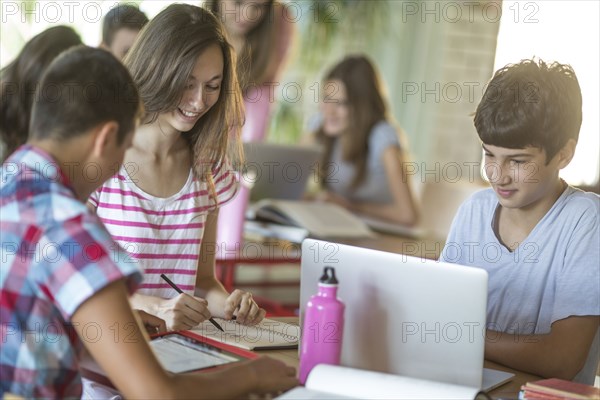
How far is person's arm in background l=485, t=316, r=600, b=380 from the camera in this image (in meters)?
1.57

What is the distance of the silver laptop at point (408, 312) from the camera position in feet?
4.38

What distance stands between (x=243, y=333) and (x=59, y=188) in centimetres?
61

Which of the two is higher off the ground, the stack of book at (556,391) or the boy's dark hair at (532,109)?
the boy's dark hair at (532,109)

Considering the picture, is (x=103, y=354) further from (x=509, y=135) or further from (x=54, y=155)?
(x=509, y=135)

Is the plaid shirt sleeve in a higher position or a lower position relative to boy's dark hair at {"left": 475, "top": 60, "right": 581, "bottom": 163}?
lower

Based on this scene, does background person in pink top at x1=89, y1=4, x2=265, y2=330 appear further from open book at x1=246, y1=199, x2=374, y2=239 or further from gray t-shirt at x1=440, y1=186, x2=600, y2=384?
open book at x1=246, y1=199, x2=374, y2=239

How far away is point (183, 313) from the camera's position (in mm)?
1598

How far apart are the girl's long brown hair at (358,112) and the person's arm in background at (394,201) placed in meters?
0.13

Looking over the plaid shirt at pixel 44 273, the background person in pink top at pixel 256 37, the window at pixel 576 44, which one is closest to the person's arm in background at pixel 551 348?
the plaid shirt at pixel 44 273

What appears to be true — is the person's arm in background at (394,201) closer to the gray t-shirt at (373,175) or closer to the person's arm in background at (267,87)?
the gray t-shirt at (373,175)

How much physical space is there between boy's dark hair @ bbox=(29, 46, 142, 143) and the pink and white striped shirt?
0.66 meters

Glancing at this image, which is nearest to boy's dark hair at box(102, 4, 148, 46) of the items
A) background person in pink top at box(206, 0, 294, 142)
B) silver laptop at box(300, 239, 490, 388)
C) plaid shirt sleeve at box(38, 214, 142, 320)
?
background person in pink top at box(206, 0, 294, 142)

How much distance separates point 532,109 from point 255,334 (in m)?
0.72

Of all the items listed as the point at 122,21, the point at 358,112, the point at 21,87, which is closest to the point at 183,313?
the point at 21,87
